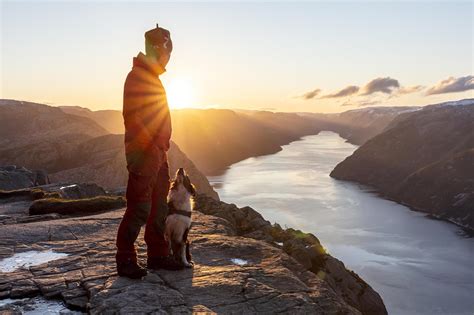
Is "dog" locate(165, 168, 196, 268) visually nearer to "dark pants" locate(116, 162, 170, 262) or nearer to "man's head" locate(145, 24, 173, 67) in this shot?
"dark pants" locate(116, 162, 170, 262)

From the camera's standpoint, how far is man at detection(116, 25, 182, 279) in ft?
20.7

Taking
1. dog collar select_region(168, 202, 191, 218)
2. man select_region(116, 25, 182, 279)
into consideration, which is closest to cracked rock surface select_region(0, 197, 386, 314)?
man select_region(116, 25, 182, 279)

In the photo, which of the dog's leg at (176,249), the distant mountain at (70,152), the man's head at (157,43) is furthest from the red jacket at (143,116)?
the distant mountain at (70,152)

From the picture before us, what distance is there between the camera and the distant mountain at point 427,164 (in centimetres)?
10760

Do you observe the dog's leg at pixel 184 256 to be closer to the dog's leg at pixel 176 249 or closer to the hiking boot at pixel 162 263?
the dog's leg at pixel 176 249

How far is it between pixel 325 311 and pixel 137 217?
3.20m

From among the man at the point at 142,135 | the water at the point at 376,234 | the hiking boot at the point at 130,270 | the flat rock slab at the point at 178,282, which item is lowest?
the water at the point at 376,234

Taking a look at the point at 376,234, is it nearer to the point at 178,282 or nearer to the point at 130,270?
the point at 178,282

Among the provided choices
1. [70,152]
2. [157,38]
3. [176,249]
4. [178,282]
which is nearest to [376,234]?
[70,152]

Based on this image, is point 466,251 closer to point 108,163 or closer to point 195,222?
point 108,163

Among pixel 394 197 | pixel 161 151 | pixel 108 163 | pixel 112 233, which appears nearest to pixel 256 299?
pixel 161 151

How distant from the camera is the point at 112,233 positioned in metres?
10.1

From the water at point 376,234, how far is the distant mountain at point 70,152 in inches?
868

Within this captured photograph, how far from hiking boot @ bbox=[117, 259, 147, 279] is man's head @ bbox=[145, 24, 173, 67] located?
10.2 feet
